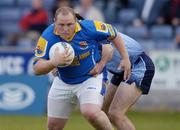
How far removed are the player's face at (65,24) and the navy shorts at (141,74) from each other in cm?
127

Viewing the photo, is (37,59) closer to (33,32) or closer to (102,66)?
(102,66)

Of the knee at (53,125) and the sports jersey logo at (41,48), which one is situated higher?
the sports jersey logo at (41,48)

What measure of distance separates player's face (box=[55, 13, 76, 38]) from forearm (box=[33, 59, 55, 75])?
416 millimetres

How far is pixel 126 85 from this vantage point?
10547 millimetres

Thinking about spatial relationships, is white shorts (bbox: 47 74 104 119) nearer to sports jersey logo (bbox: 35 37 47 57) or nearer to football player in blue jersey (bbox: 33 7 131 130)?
football player in blue jersey (bbox: 33 7 131 130)

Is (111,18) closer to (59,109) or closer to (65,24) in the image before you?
(59,109)

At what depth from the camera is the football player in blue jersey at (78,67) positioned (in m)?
9.67

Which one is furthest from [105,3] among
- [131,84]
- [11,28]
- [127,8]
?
[131,84]

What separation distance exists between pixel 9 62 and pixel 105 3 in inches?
158

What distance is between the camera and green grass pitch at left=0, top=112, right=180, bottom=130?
46.4ft

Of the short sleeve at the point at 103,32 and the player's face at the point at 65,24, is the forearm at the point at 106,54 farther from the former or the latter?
the player's face at the point at 65,24

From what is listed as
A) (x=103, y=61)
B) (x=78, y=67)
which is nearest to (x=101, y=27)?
(x=103, y=61)

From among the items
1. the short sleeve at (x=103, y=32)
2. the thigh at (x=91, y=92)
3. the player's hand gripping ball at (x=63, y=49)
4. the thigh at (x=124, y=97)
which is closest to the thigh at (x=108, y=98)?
the thigh at (x=124, y=97)

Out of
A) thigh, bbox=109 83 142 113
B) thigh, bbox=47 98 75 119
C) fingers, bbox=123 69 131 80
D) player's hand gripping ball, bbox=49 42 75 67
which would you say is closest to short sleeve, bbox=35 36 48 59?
player's hand gripping ball, bbox=49 42 75 67
